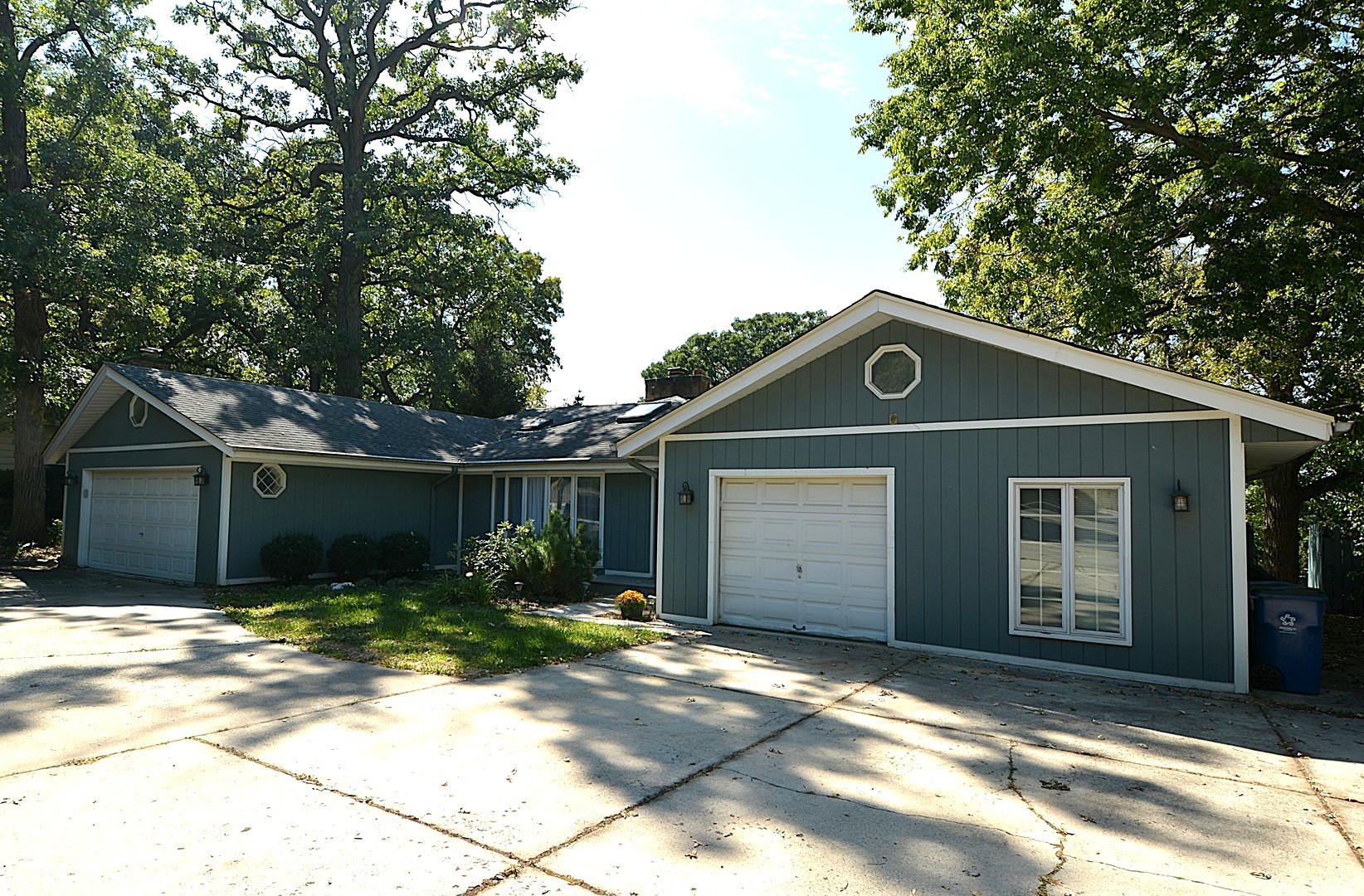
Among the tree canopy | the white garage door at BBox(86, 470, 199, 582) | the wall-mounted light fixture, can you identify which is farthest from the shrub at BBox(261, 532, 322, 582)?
the wall-mounted light fixture

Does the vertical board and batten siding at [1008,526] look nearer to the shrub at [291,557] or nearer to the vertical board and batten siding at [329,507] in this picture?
the shrub at [291,557]

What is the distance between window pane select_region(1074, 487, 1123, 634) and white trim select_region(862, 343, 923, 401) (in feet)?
7.05

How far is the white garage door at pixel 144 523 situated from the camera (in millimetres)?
14273

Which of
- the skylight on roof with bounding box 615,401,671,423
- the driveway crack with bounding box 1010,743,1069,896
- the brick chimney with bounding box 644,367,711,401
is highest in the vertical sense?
the brick chimney with bounding box 644,367,711,401

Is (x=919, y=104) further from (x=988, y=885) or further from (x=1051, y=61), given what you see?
(x=988, y=885)

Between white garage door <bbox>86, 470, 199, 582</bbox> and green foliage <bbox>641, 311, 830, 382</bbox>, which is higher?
green foliage <bbox>641, 311, 830, 382</bbox>

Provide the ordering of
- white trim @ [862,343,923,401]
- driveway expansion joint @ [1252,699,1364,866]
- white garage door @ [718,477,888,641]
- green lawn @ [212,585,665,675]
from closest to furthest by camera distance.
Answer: driveway expansion joint @ [1252,699,1364,866]
green lawn @ [212,585,665,675]
white trim @ [862,343,923,401]
white garage door @ [718,477,888,641]

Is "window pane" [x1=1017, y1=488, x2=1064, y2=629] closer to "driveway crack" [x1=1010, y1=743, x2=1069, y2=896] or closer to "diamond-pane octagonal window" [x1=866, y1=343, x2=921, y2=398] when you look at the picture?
"diamond-pane octagonal window" [x1=866, y1=343, x2=921, y2=398]

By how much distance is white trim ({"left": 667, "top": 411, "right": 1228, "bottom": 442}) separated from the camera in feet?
25.4

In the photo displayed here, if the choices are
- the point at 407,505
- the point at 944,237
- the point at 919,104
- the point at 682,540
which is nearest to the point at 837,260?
the point at 944,237

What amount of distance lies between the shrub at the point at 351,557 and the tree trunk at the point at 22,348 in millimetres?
10359

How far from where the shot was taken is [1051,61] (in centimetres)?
1030

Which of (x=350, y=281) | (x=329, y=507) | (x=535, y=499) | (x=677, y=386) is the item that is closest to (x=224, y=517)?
(x=329, y=507)

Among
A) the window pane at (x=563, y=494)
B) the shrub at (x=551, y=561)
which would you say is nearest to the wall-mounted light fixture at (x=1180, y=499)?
the shrub at (x=551, y=561)
